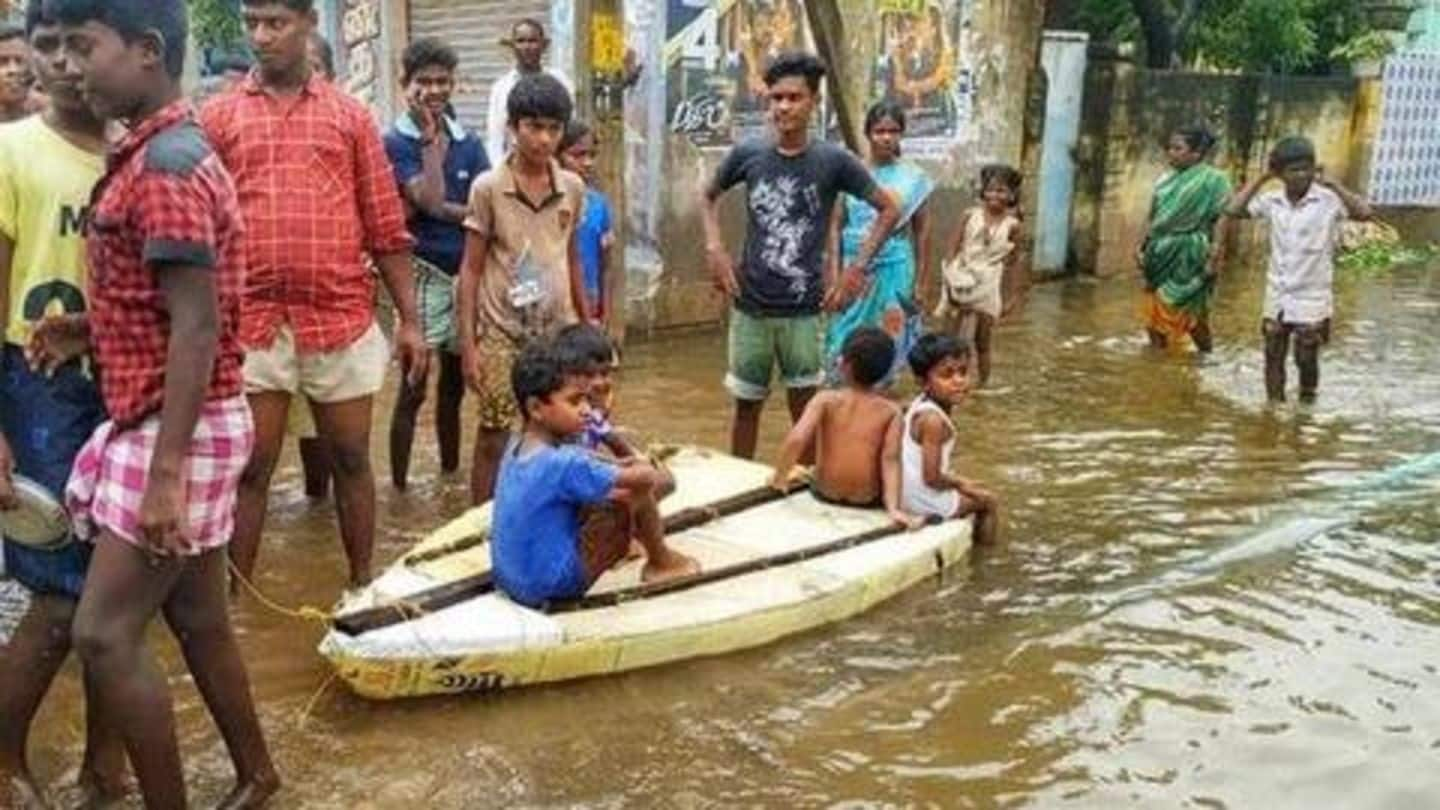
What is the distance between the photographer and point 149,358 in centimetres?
288

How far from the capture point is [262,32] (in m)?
4.16

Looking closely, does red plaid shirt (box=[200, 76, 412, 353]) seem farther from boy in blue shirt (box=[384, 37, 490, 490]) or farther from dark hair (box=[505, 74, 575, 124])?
boy in blue shirt (box=[384, 37, 490, 490])

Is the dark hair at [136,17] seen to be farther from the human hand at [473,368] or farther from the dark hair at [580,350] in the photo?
the human hand at [473,368]

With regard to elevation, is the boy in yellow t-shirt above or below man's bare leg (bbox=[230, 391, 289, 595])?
above

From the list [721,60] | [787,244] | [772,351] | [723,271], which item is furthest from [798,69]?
[721,60]

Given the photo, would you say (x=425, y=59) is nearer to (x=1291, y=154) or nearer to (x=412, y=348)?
(x=412, y=348)

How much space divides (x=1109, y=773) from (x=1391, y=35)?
14984mm

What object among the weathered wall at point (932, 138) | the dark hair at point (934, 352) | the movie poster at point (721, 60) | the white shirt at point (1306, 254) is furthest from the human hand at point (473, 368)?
the white shirt at point (1306, 254)

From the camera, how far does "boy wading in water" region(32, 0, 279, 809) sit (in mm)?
2770

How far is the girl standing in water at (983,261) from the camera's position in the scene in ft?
28.2

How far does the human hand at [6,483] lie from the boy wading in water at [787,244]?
3.31 meters

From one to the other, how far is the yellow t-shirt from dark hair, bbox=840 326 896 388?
9.69 feet

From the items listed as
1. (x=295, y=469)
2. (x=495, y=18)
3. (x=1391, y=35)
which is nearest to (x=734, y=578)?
(x=295, y=469)

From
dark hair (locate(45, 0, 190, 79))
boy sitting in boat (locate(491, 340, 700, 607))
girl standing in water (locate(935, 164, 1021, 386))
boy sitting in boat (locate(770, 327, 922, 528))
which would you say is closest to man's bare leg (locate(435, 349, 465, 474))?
boy sitting in boat (locate(770, 327, 922, 528))
